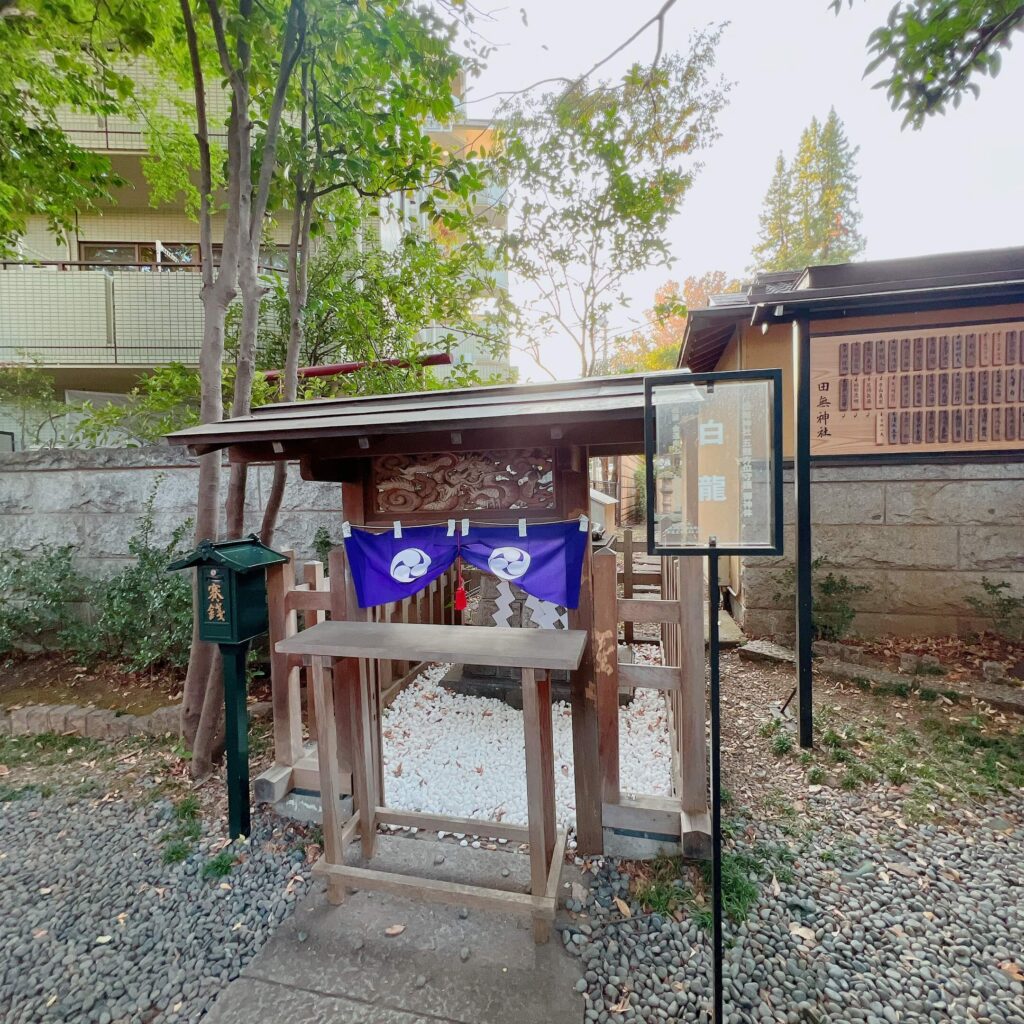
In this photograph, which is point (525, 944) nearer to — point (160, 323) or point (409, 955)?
point (409, 955)

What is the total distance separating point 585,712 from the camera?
11.5 ft

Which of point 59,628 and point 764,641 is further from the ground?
point 59,628

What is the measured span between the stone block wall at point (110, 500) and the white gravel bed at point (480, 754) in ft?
8.91

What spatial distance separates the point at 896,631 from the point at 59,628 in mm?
11266

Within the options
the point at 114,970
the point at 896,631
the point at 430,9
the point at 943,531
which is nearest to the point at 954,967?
the point at 114,970

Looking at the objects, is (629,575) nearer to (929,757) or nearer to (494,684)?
(494,684)

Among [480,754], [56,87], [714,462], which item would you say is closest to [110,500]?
[56,87]

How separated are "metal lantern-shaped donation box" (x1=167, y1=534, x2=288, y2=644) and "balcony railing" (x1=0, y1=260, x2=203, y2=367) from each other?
26.8 ft

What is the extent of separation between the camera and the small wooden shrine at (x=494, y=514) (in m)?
3.30

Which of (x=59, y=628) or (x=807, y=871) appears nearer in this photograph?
(x=807, y=871)

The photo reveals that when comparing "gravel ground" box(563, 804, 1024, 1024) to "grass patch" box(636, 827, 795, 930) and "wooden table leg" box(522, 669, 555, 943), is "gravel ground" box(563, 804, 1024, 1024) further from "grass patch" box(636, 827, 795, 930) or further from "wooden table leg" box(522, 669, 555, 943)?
"wooden table leg" box(522, 669, 555, 943)

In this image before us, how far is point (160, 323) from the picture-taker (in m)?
10.0

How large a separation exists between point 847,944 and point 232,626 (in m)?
4.28

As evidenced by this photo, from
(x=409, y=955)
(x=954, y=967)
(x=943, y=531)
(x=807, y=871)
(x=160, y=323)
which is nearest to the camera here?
(x=954, y=967)
